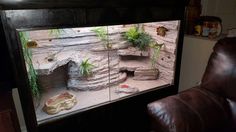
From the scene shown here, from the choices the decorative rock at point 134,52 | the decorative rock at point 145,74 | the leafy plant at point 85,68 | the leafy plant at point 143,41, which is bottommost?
the decorative rock at point 145,74

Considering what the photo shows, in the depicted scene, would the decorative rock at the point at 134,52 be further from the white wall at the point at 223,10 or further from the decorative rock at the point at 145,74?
the white wall at the point at 223,10

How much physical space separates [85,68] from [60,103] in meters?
0.33

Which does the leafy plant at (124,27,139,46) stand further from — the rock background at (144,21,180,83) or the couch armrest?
the couch armrest

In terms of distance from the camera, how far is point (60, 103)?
137 cm

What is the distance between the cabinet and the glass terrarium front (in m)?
0.27

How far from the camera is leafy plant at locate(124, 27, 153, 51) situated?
1.56 metres

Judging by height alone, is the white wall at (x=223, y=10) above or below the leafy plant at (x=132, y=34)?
above

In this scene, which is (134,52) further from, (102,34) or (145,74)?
(102,34)

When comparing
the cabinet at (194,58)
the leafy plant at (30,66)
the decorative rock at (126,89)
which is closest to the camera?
the leafy plant at (30,66)

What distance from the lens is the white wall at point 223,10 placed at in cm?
225

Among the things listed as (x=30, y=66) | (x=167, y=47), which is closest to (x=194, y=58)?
(x=167, y=47)

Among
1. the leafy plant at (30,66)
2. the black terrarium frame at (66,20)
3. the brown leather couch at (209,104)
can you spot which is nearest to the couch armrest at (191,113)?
the brown leather couch at (209,104)

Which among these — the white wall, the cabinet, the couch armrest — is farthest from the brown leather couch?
the white wall

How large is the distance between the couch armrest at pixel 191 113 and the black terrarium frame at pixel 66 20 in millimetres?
409
